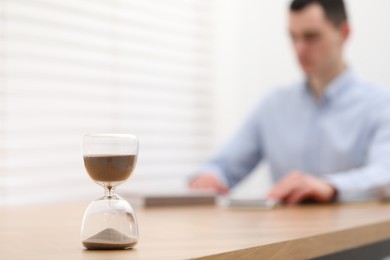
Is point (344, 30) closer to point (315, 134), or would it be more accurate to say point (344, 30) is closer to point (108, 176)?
point (315, 134)

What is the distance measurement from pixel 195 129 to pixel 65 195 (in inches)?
38.1

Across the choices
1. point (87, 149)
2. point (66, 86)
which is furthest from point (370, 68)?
point (87, 149)

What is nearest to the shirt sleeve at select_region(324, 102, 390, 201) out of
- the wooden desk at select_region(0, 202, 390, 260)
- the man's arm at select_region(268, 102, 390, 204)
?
the man's arm at select_region(268, 102, 390, 204)

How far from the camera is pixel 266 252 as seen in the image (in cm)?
116

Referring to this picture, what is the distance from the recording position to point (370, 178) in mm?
2307

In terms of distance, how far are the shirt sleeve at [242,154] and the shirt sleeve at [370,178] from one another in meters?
0.63

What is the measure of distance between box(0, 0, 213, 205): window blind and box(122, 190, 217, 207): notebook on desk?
0.90m

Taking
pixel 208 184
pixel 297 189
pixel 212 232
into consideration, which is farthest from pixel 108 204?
pixel 208 184

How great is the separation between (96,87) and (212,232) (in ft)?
6.48

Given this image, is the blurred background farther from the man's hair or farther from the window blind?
the man's hair

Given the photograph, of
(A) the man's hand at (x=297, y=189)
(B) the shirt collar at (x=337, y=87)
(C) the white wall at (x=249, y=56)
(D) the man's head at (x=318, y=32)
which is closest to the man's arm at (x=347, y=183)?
(A) the man's hand at (x=297, y=189)

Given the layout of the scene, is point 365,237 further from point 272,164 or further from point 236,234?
point 272,164

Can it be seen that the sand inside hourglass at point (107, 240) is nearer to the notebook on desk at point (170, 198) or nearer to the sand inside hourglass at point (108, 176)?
the sand inside hourglass at point (108, 176)

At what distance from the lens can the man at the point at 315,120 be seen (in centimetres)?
275
